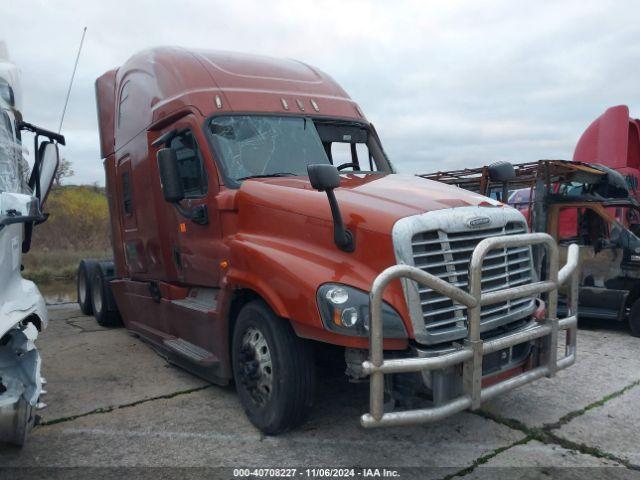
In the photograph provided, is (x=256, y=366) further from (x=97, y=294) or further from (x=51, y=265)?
(x=51, y=265)

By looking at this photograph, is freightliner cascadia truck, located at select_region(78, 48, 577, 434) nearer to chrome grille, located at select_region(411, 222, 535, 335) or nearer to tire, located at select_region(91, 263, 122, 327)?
chrome grille, located at select_region(411, 222, 535, 335)

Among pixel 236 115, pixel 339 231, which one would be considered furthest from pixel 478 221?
pixel 236 115

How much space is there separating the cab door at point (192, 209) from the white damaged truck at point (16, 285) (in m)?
1.12

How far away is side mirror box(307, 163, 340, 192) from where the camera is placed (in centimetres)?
348

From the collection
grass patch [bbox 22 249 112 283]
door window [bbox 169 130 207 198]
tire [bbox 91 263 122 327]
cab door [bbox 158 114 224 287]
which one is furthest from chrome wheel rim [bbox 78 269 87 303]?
door window [bbox 169 130 207 198]

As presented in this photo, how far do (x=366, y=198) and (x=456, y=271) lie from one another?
0.82 m

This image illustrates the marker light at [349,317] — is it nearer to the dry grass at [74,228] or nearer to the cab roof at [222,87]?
the cab roof at [222,87]

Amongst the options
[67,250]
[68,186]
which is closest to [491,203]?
[67,250]

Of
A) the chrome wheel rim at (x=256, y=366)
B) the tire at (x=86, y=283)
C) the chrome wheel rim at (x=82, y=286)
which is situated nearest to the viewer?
the chrome wheel rim at (x=256, y=366)

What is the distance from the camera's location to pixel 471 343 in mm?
3281

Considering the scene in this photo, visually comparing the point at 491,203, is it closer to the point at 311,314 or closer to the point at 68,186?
the point at 311,314

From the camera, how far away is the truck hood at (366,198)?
3613 millimetres

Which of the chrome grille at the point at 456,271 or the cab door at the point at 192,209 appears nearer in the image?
the chrome grille at the point at 456,271

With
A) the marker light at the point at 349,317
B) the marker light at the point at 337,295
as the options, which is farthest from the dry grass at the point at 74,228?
the marker light at the point at 349,317
